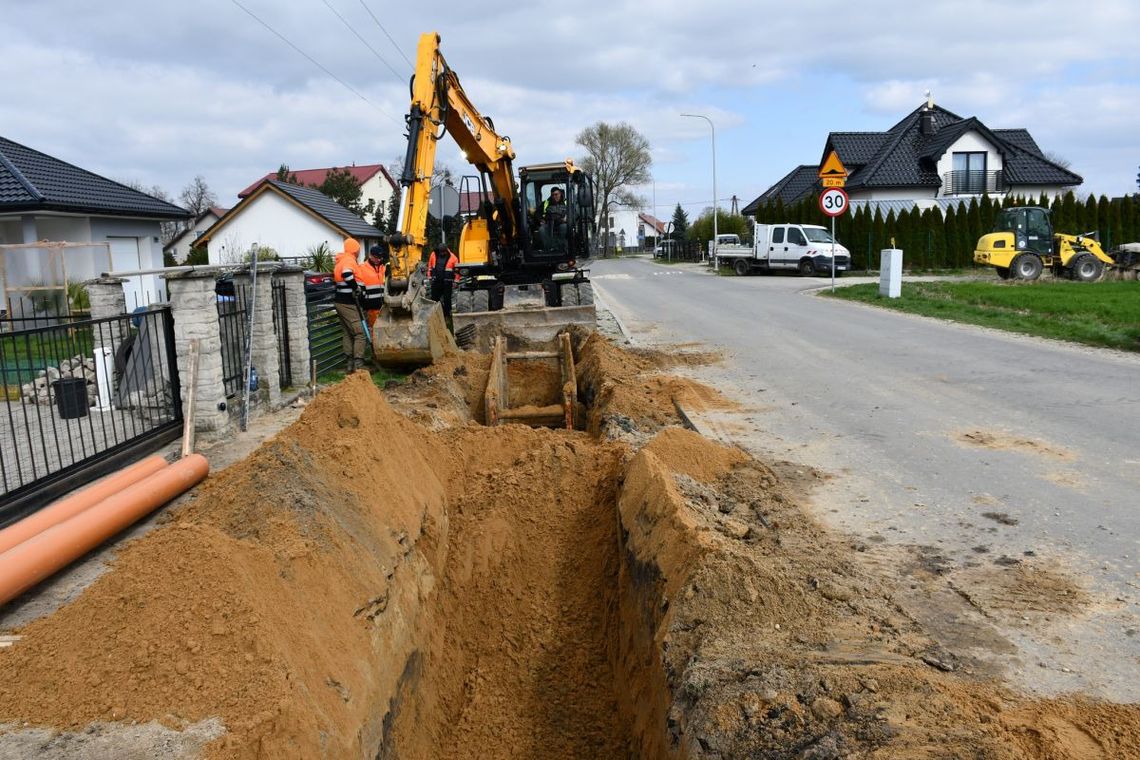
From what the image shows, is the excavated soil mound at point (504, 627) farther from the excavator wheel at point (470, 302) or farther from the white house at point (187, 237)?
the white house at point (187, 237)

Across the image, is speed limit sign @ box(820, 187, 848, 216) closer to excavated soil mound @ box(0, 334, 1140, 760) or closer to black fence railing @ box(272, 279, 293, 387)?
black fence railing @ box(272, 279, 293, 387)

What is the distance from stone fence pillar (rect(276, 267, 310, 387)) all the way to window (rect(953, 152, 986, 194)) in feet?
128

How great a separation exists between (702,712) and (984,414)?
671cm

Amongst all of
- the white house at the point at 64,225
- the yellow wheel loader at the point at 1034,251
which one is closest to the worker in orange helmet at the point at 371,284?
the white house at the point at 64,225

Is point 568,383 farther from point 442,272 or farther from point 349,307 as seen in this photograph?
point 442,272

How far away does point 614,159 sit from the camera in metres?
82.6

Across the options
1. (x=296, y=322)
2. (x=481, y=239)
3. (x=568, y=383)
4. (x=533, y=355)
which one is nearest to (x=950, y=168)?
(x=481, y=239)

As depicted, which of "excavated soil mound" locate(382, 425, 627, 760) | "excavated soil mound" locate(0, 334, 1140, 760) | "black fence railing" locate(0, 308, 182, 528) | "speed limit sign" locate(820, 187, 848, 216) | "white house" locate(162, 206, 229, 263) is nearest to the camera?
"excavated soil mound" locate(0, 334, 1140, 760)

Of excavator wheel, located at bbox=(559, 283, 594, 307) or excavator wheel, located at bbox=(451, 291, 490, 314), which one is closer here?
excavator wheel, located at bbox=(451, 291, 490, 314)

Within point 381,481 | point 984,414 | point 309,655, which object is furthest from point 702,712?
point 984,414

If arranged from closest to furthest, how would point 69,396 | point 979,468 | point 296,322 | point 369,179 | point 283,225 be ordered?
point 979,468 → point 69,396 → point 296,322 → point 283,225 → point 369,179

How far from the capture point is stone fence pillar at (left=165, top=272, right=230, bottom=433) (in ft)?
28.0

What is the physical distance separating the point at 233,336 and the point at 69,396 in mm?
1801

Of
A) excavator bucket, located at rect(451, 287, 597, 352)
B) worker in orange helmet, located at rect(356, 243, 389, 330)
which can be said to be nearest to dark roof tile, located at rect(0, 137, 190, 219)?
worker in orange helmet, located at rect(356, 243, 389, 330)
